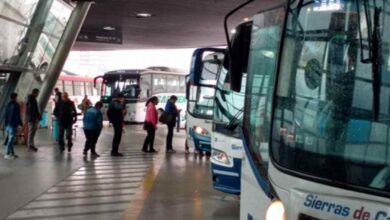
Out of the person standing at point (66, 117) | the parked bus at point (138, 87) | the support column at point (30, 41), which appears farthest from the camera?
the parked bus at point (138, 87)

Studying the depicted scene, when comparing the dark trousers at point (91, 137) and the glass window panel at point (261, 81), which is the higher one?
the glass window panel at point (261, 81)

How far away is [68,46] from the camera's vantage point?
20.9 meters

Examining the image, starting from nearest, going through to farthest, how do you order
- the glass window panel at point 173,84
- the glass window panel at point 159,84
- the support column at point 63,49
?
the support column at point 63,49
the glass window panel at point 159,84
the glass window panel at point 173,84

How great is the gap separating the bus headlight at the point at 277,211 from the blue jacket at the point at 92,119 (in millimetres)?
12553

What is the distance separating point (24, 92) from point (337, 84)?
1835 centimetres

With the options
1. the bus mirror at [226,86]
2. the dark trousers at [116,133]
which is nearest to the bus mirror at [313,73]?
the bus mirror at [226,86]

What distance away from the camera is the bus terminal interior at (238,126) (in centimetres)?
308

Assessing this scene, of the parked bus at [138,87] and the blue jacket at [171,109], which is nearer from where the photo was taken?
the blue jacket at [171,109]

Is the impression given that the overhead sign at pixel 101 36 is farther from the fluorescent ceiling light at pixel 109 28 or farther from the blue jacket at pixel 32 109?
the blue jacket at pixel 32 109

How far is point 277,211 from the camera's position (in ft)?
10.8

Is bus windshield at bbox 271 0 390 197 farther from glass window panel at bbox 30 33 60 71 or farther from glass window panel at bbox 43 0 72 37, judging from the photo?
glass window panel at bbox 43 0 72 37

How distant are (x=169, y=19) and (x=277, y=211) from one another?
851 inches

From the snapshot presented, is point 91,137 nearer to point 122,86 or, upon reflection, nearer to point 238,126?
point 238,126

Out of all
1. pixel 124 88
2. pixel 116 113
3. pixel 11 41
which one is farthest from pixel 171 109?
pixel 124 88
